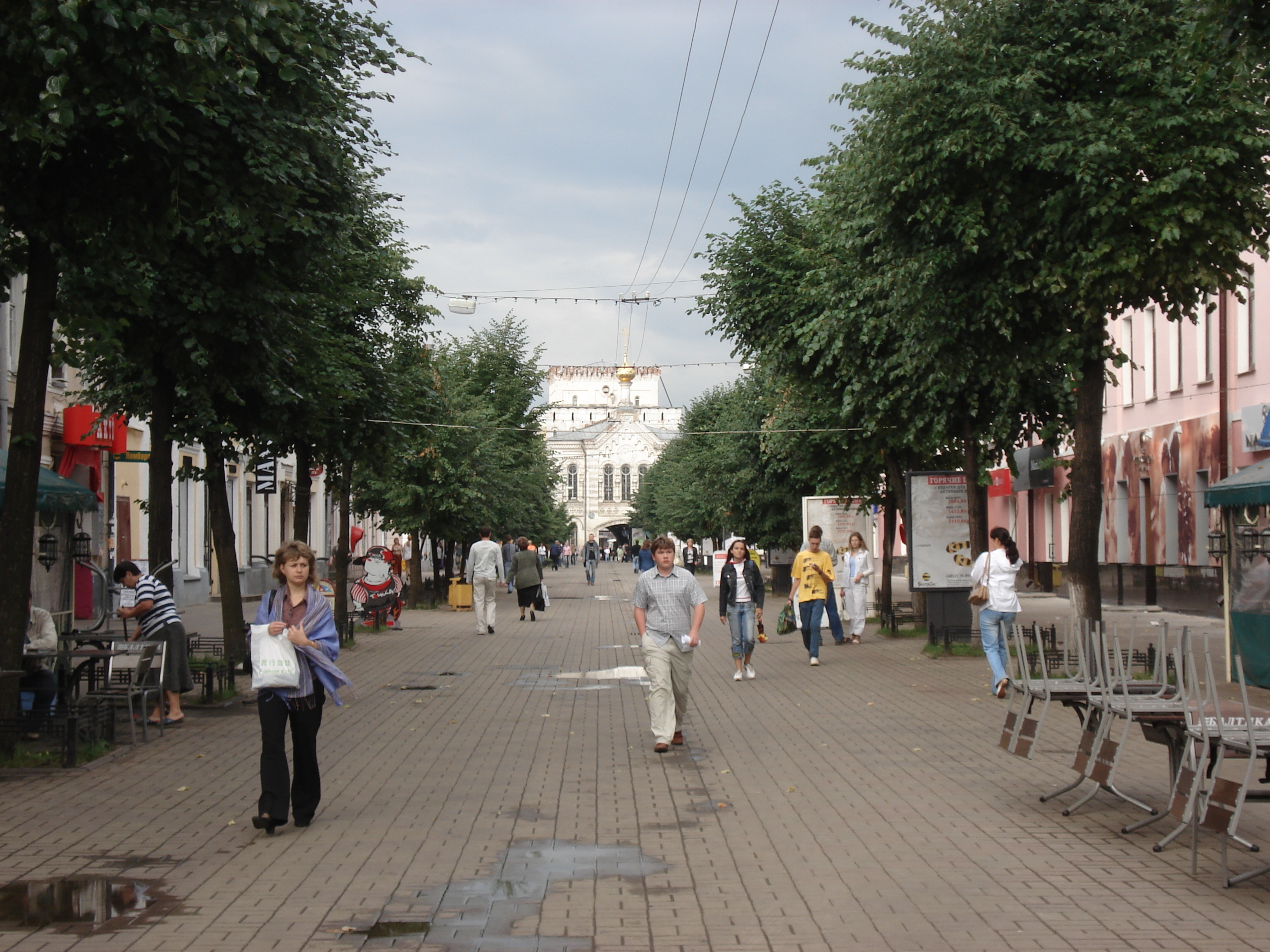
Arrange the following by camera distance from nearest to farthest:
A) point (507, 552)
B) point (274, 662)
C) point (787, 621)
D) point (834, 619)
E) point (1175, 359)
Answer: point (274, 662), point (834, 619), point (787, 621), point (1175, 359), point (507, 552)

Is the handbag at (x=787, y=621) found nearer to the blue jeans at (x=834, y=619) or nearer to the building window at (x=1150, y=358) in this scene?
the blue jeans at (x=834, y=619)

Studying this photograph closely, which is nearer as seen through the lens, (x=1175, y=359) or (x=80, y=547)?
(x=80, y=547)

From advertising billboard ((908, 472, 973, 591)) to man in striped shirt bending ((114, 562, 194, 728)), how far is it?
11718 mm

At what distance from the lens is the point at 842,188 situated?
17.6 metres

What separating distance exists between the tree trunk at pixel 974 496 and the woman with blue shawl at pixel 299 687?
42.1 ft

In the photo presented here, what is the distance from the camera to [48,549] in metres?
15.2

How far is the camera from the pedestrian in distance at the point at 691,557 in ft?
180

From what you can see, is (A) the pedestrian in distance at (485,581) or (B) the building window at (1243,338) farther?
(A) the pedestrian in distance at (485,581)

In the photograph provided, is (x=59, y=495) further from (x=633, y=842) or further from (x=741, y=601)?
(x=633, y=842)

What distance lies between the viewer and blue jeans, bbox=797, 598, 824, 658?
19031 millimetres

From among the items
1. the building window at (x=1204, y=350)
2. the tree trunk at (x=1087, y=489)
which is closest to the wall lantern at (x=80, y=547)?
the tree trunk at (x=1087, y=489)

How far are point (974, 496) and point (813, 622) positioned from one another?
121 inches

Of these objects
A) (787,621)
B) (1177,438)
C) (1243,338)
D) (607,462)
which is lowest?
(787,621)

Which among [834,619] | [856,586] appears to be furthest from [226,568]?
[856,586]
